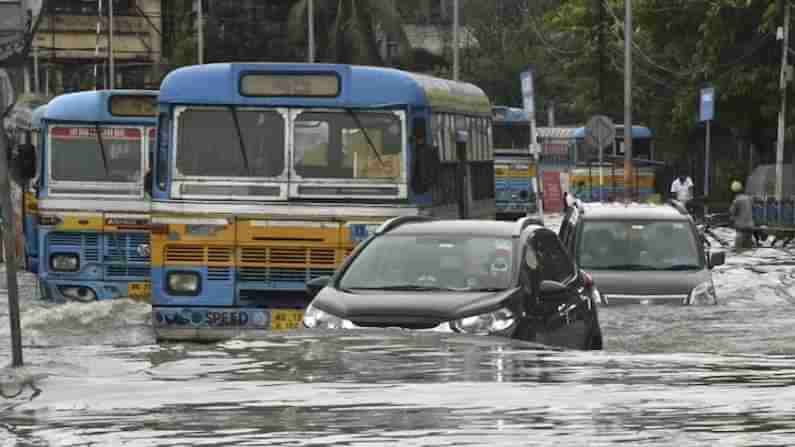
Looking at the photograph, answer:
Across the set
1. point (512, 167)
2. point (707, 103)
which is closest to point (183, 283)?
point (707, 103)

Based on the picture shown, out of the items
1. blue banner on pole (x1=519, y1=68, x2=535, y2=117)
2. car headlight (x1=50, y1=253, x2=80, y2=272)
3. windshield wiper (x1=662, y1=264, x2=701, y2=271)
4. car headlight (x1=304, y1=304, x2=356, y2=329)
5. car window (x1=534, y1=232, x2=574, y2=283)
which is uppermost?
blue banner on pole (x1=519, y1=68, x2=535, y2=117)

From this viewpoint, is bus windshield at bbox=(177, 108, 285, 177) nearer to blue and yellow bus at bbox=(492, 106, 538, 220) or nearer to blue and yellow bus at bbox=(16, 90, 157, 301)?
blue and yellow bus at bbox=(16, 90, 157, 301)

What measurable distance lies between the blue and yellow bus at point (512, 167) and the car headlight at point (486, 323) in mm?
45730

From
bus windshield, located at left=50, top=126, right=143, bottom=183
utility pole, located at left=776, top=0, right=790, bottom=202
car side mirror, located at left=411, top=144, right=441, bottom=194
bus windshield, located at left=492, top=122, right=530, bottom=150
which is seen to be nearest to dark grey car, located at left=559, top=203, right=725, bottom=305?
car side mirror, located at left=411, top=144, right=441, bottom=194

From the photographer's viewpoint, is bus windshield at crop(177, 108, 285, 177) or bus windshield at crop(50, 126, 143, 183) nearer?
bus windshield at crop(177, 108, 285, 177)

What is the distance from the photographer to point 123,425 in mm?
7418

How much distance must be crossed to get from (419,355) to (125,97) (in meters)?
14.4

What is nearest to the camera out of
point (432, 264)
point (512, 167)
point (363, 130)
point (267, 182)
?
point (432, 264)

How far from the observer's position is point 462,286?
14.7 metres

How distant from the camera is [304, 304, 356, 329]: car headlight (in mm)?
14023

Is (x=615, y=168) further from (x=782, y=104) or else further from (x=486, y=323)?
(x=486, y=323)

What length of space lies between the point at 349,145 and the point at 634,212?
18.3 ft

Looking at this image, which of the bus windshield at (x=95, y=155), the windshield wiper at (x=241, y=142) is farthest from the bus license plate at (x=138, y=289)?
the windshield wiper at (x=241, y=142)

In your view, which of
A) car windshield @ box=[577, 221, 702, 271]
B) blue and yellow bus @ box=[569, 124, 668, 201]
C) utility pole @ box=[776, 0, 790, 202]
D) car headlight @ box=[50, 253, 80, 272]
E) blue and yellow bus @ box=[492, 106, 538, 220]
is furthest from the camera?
blue and yellow bus @ box=[569, 124, 668, 201]
